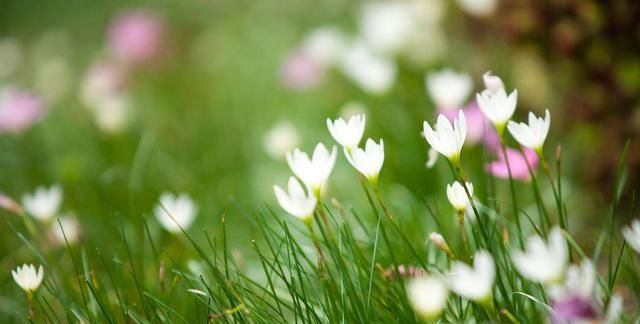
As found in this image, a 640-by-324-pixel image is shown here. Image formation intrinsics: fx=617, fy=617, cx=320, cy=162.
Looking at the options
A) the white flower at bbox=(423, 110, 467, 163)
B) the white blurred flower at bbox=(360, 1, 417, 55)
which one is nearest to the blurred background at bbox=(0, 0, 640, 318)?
the white blurred flower at bbox=(360, 1, 417, 55)

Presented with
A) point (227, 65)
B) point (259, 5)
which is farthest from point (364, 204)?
point (259, 5)

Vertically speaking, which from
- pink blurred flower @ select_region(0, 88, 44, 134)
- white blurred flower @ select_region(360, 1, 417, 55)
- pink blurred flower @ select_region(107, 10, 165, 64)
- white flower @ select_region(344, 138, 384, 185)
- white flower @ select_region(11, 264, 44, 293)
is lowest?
white flower @ select_region(11, 264, 44, 293)

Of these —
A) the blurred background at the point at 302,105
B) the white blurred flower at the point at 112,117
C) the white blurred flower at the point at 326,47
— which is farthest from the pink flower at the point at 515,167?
the white blurred flower at the point at 112,117

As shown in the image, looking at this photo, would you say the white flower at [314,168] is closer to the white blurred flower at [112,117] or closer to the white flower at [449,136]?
the white flower at [449,136]

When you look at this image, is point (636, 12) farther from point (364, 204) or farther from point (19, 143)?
point (19, 143)

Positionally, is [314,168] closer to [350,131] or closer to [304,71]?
[350,131]

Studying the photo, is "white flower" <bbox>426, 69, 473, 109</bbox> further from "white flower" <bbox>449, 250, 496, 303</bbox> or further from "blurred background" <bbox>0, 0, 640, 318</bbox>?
"white flower" <bbox>449, 250, 496, 303</bbox>

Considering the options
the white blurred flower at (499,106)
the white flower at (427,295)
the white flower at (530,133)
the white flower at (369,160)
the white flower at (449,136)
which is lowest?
the white flower at (427,295)

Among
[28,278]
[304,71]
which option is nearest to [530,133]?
[28,278]
